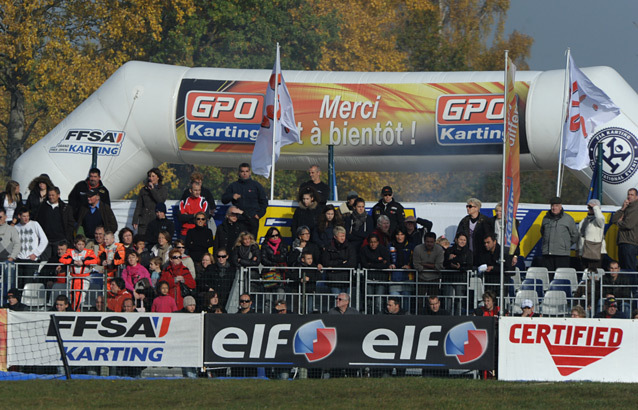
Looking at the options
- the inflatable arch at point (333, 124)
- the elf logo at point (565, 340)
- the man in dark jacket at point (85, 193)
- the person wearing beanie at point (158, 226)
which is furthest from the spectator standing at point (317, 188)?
the elf logo at point (565, 340)

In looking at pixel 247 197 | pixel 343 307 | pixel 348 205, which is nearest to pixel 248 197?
pixel 247 197

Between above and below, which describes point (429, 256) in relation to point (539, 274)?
above

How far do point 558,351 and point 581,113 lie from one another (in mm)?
5506

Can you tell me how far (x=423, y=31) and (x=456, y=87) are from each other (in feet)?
80.7

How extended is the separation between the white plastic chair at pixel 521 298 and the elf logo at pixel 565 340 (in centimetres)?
143

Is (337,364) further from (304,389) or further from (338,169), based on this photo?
(338,169)

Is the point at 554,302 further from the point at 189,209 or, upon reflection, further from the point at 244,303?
the point at 189,209

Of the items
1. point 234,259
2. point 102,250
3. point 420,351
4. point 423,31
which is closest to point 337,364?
point 420,351

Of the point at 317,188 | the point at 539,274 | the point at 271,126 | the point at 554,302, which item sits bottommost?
the point at 554,302

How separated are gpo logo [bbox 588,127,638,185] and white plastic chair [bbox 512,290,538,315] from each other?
4.03 m

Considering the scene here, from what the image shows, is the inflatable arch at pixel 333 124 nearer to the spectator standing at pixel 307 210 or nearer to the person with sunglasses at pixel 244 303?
the spectator standing at pixel 307 210

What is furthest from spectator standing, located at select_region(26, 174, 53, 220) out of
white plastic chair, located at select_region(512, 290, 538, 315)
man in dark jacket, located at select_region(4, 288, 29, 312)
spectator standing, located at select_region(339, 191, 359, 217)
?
white plastic chair, located at select_region(512, 290, 538, 315)

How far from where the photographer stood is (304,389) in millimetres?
12734

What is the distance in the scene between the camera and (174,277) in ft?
49.8
